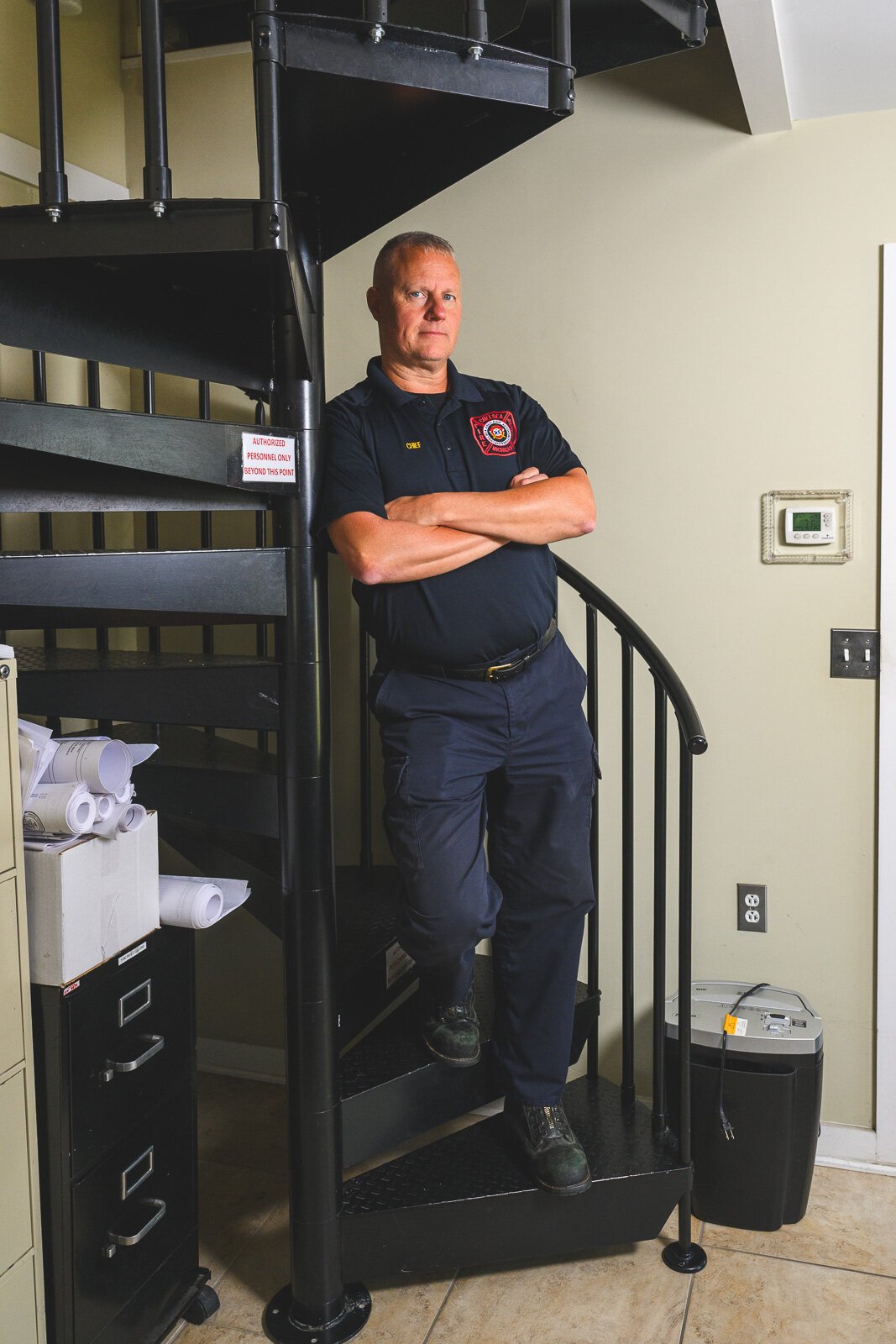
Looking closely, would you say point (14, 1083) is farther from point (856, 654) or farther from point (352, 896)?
point (856, 654)

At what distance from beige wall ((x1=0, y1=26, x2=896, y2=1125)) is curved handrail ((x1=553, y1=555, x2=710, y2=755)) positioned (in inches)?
8.3

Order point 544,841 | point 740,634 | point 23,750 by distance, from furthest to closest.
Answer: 1. point 740,634
2. point 544,841
3. point 23,750

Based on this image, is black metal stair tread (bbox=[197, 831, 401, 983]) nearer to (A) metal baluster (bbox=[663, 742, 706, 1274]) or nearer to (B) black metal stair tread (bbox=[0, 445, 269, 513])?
(A) metal baluster (bbox=[663, 742, 706, 1274])

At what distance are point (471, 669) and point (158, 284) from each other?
0.86 metres

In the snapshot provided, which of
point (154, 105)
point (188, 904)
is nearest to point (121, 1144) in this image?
point (188, 904)

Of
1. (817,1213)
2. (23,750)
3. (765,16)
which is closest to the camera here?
(23,750)

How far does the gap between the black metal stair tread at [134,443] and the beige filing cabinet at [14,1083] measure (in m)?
0.34

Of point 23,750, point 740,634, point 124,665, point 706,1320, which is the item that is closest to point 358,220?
point 124,665

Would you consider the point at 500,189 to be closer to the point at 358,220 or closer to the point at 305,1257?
the point at 358,220

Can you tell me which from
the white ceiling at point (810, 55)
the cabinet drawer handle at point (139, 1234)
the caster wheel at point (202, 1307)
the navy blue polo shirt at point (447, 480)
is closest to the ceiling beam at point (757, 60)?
the white ceiling at point (810, 55)

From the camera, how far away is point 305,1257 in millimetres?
1974

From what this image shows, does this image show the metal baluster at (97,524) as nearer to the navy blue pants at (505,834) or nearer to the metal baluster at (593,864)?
the navy blue pants at (505,834)

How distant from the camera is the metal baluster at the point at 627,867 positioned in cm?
242

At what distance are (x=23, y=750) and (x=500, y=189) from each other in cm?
181
